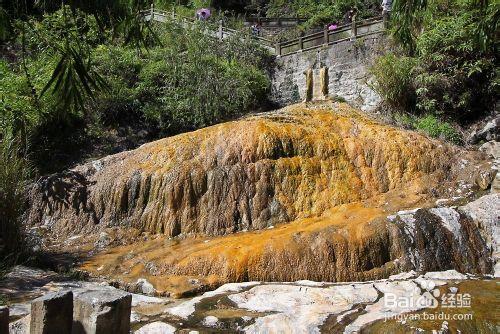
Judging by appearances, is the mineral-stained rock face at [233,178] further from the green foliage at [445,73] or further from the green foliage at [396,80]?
the green foliage at [396,80]

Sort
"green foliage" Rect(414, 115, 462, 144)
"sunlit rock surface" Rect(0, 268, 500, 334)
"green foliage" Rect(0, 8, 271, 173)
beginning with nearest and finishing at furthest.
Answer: "sunlit rock surface" Rect(0, 268, 500, 334)
"green foliage" Rect(414, 115, 462, 144)
"green foliage" Rect(0, 8, 271, 173)

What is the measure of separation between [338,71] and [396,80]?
2990 millimetres

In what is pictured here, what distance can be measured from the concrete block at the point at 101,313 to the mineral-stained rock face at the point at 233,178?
217 inches

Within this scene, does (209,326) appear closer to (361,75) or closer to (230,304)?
(230,304)

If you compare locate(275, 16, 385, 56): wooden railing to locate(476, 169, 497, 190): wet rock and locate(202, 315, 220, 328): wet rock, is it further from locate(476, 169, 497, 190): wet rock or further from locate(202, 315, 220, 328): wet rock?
locate(202, 315, 220, 328): wet rock

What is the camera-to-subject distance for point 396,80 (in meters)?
12.8

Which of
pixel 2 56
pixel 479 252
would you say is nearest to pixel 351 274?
pixel 479 252

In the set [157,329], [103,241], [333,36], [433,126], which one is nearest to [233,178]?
[103,241]

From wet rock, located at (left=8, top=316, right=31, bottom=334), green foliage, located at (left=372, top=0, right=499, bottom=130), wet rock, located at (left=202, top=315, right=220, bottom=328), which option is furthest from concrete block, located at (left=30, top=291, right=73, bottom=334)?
green foliage, located at (left=372, top=0, right=499, bottom=130)

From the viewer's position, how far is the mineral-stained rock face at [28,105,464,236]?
29.1 ft

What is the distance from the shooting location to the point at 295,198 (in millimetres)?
9125

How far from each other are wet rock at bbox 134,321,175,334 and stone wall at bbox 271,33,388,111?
10861 mm

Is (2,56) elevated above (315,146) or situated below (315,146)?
above

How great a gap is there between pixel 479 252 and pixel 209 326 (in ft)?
15.0
